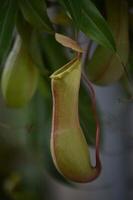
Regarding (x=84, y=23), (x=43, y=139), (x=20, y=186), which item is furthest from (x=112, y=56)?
(x=20, y=186)

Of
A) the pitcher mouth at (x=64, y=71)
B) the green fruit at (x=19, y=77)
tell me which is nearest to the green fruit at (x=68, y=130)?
the pitcher mouth at (x=64, y=71)

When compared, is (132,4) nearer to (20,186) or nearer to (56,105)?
(56,105)

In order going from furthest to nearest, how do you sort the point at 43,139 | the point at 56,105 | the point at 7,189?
1. the point at 7,189
2. the point at 43,139
3. the point at 56,105

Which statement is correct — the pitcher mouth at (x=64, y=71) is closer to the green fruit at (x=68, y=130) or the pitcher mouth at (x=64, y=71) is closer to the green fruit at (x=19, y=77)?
the green fruit at (x=68, y=130)

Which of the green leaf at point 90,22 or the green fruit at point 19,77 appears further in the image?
the green fruit at point 19,77

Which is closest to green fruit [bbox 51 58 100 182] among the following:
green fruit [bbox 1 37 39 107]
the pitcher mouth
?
the pitcher mouth
